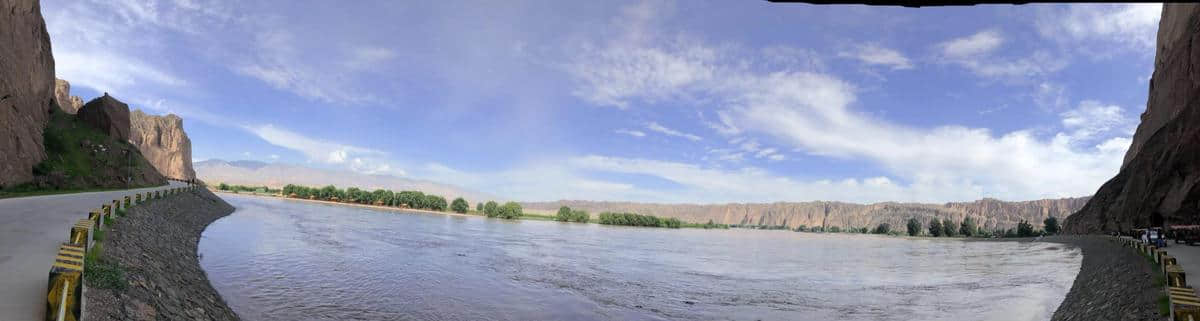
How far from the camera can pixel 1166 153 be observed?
41.3 m

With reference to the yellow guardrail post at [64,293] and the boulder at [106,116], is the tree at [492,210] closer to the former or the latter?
the boulder at [106,116]

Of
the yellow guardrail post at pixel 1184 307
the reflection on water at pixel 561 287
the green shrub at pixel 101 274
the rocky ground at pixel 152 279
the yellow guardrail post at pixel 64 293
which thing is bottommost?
the reflection on water at pixel 561 287

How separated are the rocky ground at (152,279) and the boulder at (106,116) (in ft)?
134

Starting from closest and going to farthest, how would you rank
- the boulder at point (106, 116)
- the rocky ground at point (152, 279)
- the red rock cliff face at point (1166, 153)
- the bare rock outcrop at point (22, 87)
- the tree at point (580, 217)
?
1. the rocky ground at point (152, 279)
2. the bare rock outcrop at point (22, 87)
3. the red rock cliff face at point (1166, 153)
4. the boulder at point (106, 116)
5. the tree at point (580, 217)

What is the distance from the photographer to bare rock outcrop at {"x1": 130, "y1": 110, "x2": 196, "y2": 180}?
6403 inches

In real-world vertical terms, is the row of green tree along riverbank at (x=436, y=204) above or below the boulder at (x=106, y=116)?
below

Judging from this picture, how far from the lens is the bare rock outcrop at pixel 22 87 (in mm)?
31594

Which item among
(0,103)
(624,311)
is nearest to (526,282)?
(624,311)

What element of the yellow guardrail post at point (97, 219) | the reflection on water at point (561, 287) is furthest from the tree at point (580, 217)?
the yellow guardrail post at point (97, 219)

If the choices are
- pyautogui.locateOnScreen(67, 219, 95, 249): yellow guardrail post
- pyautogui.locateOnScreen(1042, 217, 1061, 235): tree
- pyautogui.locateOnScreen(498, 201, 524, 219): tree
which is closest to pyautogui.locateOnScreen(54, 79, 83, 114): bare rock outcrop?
pyautogui.locateOnScreen(498, 201, 524, 219): tree

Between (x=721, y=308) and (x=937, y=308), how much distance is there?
30.6 ft

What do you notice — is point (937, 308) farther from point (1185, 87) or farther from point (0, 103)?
point (0, 103)

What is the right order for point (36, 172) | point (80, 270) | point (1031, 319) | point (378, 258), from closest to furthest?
point (80, 270) < point (1031, 319) < point (378, 258) < point (36, 172)

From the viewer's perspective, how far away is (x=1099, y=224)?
55969 millimetres
